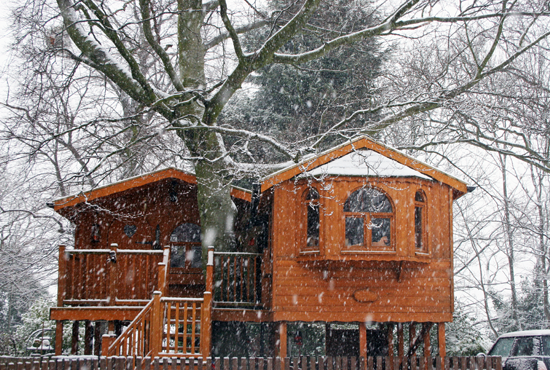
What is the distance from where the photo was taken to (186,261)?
43.2 ft

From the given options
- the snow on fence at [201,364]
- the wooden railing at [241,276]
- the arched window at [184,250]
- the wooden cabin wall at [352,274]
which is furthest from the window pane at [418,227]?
the arched window at [184,250]

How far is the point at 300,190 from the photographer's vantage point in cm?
1074

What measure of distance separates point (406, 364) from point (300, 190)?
4028mm

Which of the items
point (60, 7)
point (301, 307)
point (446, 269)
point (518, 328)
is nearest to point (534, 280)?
point (518, 328)

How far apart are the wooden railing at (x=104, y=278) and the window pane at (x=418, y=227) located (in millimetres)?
4982

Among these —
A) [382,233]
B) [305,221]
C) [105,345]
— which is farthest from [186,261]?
[105,345]

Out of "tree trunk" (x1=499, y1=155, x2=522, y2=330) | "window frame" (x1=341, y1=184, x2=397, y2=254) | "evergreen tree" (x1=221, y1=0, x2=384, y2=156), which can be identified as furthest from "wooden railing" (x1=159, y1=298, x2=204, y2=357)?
"tree trunk" (x1=499, y1=155, x2=522, y2=330)

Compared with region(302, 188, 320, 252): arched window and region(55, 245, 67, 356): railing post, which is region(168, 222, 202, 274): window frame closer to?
region(55, 245, 67, 356): railing post

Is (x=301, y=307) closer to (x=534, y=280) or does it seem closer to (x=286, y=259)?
(x=286, y=259)

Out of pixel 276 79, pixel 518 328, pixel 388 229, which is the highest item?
pixel 276 79

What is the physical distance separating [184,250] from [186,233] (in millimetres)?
471

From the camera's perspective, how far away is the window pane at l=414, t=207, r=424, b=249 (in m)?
10.8

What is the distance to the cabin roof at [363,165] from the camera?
10.3m

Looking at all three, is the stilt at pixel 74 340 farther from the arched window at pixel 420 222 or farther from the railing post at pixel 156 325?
the arched window at pixel 420 222
